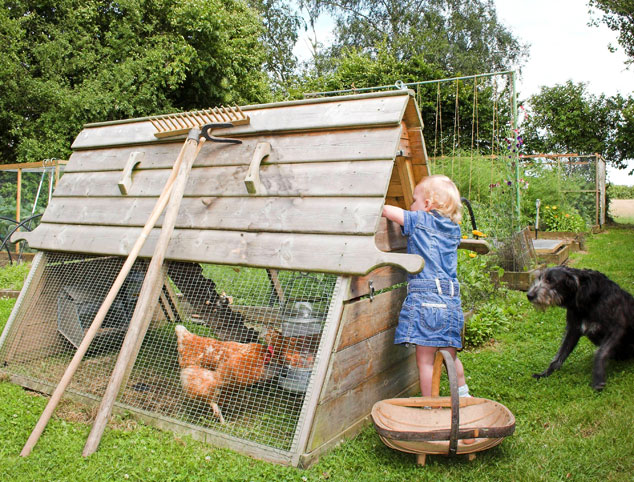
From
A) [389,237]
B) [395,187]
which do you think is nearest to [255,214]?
[389,237]

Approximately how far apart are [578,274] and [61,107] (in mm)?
12643

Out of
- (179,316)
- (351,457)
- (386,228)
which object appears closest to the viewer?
(351,457)

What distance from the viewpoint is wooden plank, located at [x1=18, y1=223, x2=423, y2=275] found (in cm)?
232

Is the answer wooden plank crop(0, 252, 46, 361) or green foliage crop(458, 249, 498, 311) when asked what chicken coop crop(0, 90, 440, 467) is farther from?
green foliage crop(458, 249, 498, 311)

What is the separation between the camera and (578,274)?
10.3 feet

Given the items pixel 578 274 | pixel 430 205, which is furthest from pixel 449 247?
pixel 578 274

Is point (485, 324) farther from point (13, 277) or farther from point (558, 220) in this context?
point (558, 220)

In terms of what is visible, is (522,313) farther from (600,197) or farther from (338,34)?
(338,34)

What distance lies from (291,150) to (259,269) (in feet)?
2.31

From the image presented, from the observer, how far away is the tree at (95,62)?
12414mm

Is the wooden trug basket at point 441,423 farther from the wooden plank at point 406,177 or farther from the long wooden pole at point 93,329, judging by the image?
the long wooden pole at point 93,329

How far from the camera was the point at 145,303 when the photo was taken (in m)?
2.65

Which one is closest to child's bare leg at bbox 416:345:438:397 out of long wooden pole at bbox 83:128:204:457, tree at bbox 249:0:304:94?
long wooden pole at bbox 83:128:204:457

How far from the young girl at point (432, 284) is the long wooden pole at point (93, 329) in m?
1.23
